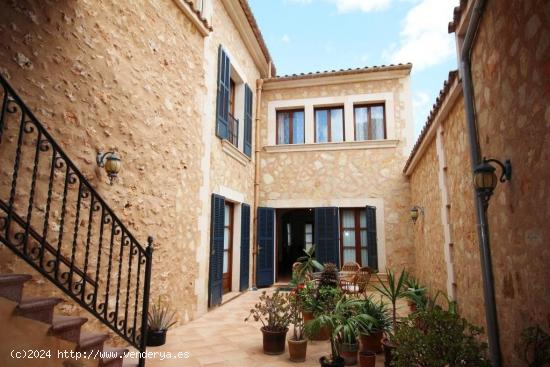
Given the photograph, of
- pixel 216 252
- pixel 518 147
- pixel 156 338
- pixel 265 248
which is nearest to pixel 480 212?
→ pixel 518 147

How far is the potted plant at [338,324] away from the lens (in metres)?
3.12

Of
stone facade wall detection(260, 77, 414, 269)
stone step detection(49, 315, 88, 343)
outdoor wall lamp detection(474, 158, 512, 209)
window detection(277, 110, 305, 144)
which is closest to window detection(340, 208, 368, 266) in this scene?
stone facade wall detection(260, 77, 414, 269)

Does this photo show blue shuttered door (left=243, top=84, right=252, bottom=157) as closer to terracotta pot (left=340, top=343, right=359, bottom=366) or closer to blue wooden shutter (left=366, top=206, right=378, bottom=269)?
blue wooden shutter (left=366, top=206, right=378, bottom=269)

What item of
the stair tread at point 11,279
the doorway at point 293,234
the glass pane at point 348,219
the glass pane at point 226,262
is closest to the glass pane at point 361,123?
the glass pane at point 348,219

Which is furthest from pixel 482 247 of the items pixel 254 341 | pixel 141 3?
pixel 141 3

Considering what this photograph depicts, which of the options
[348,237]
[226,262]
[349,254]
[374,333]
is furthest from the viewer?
[348,237]

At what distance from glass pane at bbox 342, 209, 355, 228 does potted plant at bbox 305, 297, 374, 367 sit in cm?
484

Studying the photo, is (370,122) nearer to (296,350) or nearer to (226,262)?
(226,262)

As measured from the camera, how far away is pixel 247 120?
8.12 meters

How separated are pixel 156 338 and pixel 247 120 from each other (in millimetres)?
5431

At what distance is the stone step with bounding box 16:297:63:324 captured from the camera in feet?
6.66

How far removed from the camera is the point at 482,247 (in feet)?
9.02

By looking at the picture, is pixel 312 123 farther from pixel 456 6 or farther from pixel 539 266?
Result: pixel 539 266

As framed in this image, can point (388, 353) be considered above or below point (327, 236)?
below
